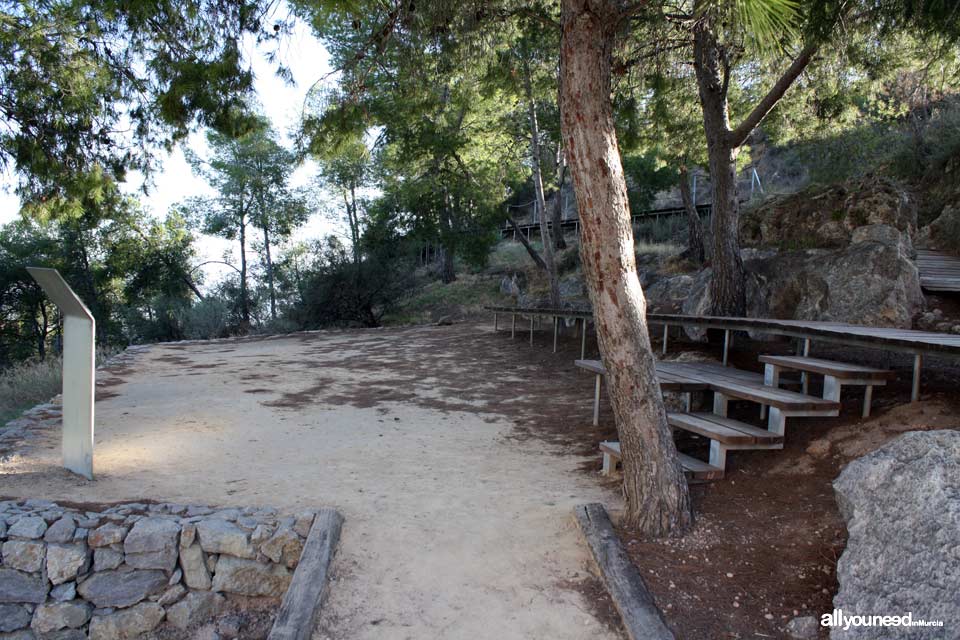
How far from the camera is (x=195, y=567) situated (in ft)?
11.4

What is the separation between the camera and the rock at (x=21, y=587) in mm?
3473

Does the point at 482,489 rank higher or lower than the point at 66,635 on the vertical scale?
higher

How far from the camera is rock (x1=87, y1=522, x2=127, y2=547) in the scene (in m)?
3.48

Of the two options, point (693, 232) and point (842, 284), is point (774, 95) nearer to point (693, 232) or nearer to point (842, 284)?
point (842, 284)

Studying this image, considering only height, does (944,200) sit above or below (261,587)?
above

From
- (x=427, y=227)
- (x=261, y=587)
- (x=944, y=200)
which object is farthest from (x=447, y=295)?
(x=261, y=587)

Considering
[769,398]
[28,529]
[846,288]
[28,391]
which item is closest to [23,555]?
[28,529]

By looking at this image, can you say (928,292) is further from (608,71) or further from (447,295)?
(447,295)

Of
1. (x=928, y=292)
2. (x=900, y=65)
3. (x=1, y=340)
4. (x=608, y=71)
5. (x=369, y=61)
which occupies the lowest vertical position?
(x=1, y=340)

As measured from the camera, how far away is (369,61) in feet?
17.3

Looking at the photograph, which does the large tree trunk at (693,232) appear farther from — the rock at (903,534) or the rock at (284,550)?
the rock at (284,550)

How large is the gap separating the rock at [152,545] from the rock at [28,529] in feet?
1.58

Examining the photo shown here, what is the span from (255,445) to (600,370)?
3059mm

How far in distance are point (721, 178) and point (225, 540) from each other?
635 centimetres
